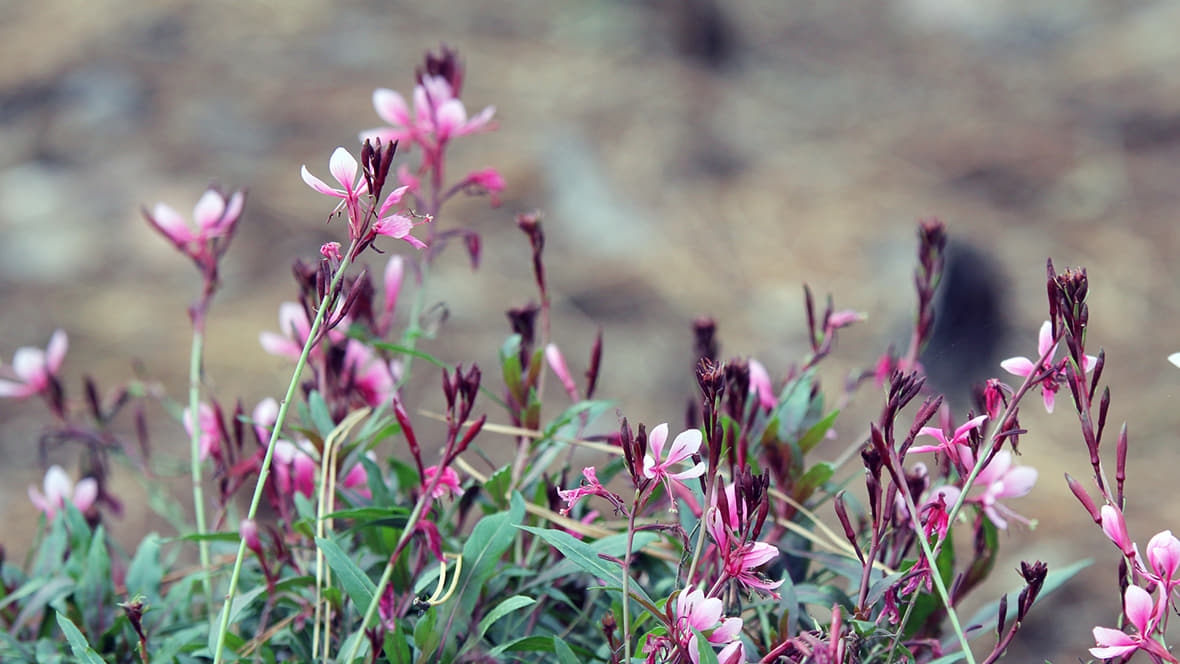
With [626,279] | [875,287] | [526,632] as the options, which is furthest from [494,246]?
[526,632]

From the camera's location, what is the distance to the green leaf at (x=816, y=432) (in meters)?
0.86

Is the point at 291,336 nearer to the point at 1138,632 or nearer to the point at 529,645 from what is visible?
the point at 529,645

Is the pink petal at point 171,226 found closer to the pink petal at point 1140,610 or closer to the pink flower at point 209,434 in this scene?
the pink flower at point 209,434

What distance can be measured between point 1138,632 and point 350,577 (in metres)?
0.53

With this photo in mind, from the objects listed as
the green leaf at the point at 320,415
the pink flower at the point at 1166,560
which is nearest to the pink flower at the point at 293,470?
the green leaf at the point at 320,415

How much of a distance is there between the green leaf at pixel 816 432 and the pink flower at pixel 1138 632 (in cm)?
30

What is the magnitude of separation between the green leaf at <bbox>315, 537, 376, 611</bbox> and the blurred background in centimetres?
226

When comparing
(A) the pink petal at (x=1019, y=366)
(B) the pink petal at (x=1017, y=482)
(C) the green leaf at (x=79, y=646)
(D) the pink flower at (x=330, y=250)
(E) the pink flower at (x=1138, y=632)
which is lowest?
(C) the green leaf at (x=79, y=646)

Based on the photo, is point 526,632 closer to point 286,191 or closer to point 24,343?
point 24,343

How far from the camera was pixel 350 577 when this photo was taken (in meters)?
0.68

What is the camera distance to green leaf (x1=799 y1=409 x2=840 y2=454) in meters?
0.86

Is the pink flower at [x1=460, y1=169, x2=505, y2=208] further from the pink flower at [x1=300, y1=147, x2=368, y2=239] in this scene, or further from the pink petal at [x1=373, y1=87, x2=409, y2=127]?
the pink flower at [x1=300, y1=147, x2=368, y2=239]

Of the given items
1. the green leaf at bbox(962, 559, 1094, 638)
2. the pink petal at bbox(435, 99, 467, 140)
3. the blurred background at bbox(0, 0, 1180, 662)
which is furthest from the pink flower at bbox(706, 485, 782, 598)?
the blurred background at bbox(0, 0, 1180, 662)

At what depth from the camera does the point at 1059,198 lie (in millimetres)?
3545
